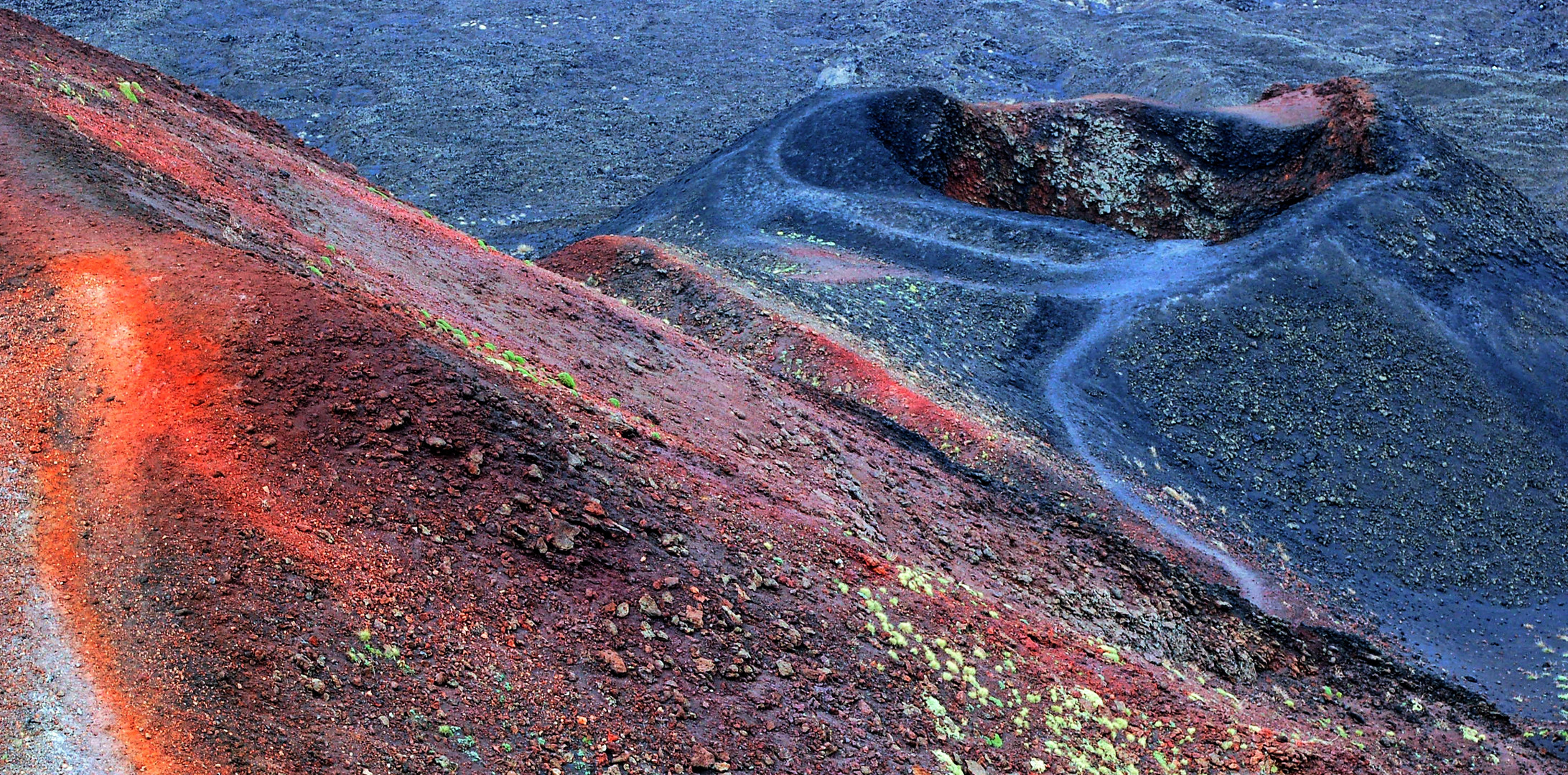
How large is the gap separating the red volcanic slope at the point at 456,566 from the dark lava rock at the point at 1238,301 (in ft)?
11.2

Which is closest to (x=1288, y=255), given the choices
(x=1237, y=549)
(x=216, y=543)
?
(x=1237, y=549)

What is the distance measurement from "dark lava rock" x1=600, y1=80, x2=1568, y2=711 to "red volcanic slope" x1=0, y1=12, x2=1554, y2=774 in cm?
342

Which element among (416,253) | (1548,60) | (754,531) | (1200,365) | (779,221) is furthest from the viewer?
(1548,60)

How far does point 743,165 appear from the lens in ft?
78.5

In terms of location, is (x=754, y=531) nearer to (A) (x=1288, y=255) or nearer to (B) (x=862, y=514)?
(B) (x=862, y=514)

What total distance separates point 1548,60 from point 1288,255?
81.3 feet

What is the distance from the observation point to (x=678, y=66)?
1389 inches

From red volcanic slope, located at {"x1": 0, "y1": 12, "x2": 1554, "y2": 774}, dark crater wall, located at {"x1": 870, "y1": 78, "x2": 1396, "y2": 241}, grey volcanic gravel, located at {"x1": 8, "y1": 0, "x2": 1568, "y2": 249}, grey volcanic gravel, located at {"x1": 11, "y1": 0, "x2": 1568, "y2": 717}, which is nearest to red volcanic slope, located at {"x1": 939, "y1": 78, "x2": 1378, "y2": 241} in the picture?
dark crater wall, located at {"x1": 870, "y1": 78, "x2": 1396, "y2": 241}

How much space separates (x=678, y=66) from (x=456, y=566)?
30.1 meters

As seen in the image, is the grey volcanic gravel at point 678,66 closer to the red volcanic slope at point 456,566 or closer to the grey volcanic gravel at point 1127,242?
the grey volcanic gravel at point 1127,242

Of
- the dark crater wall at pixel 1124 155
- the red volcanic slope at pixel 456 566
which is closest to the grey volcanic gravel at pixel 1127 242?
the red volcanic slope at pixel 456 566

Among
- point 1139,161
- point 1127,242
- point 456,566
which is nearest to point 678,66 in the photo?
point 1139,161

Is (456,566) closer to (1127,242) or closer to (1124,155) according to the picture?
(1127,242)

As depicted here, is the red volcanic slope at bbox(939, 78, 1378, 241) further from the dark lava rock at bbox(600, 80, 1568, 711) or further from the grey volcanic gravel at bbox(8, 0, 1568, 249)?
the grey volcanic gravel at bbox(8, 0, 1568, 249)
